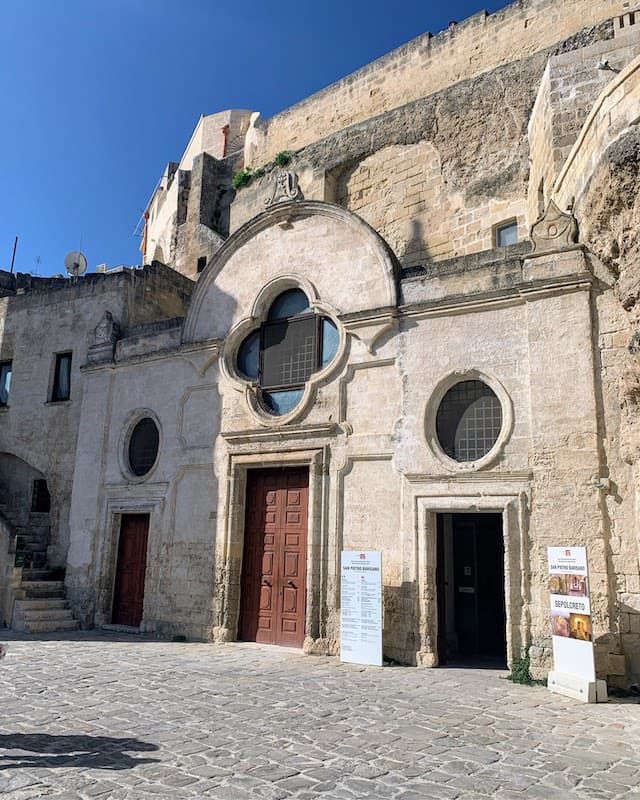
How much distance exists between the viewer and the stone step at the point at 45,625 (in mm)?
11828

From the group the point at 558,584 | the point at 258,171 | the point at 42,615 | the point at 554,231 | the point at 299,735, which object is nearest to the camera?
the point at 299,735

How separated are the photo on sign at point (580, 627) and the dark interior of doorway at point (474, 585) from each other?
11.0 ft

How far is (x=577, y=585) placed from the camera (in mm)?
7332

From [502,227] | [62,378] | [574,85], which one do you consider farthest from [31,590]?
[574,85]

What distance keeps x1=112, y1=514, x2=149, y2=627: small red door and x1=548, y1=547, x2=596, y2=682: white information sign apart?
7.66 meters

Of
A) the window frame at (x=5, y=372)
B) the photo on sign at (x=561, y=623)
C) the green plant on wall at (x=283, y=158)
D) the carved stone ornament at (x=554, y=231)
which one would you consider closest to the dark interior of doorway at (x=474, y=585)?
the photo on sign at (x=561, y=623)

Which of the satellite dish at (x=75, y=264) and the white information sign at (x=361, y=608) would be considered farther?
the satellite dish at (x=75, y=264)

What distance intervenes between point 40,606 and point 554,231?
11.0 metres

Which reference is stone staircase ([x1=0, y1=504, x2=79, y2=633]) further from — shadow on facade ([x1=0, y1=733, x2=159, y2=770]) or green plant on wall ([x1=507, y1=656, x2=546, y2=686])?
green plant on wall ([x1=507, y1=656, x2=546, y2=686])

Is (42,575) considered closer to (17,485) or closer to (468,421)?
(17,485)

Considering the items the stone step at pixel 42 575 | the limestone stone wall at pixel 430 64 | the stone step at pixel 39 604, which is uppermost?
the limestone stone wall at pixel 430 64

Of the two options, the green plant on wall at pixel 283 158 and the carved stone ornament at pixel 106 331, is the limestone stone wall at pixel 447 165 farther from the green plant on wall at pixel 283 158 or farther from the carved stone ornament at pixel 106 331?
the carved stone ornament at pixel 106 331

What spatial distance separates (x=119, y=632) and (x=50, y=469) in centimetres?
430

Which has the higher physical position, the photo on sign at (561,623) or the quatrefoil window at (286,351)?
the quatrefoil window at (286,351)
